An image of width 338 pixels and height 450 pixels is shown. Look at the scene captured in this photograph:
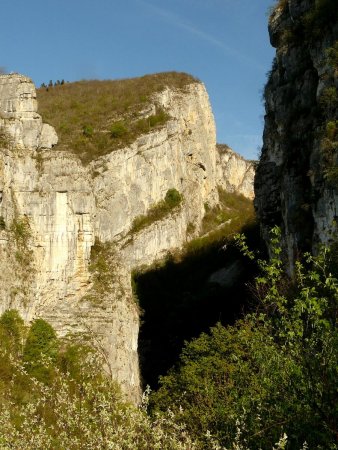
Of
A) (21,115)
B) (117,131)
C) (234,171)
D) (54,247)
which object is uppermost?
(234,171)

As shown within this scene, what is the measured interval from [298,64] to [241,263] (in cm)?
3244

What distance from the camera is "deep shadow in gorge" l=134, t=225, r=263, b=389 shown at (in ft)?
166

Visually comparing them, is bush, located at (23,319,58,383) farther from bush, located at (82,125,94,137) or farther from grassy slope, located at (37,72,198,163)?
bush, located at (82,125,94,137)

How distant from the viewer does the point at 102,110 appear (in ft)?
241

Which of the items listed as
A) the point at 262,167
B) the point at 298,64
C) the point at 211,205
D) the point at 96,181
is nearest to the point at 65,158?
the point at 262,167

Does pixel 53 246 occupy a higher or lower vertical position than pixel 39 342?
higher

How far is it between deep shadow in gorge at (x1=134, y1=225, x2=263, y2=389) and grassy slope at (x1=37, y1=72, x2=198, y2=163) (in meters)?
15.6

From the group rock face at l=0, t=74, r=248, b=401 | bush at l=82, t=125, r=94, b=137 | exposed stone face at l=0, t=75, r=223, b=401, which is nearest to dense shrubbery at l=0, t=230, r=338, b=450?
exposed stone face at l=0, t=75, r=223, b=401

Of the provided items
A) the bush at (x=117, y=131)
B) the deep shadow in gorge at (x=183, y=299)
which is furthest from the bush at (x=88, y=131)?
the deep shadow in gorge at (x=183, y=299)

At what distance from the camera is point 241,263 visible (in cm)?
6106

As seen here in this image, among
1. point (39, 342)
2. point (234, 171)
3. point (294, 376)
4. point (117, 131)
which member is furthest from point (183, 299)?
point (294, 376)

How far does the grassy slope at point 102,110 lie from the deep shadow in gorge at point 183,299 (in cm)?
1557

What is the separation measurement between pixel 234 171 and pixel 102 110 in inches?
1548

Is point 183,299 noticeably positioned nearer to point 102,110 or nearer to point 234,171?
point 102,110
